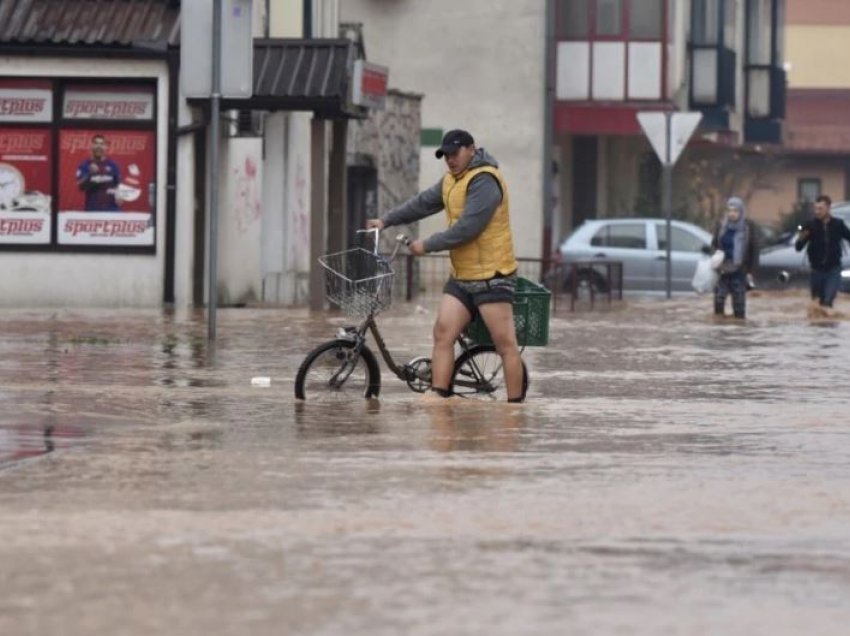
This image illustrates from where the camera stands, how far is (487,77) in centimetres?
4669

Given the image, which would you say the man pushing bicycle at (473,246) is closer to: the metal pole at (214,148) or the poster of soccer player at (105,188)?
the metal pole at (214,148)

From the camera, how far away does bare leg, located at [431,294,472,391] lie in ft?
50.4

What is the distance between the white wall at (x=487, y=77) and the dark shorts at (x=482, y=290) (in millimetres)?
31006

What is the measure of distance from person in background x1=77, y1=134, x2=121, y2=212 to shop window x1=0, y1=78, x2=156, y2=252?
1cm

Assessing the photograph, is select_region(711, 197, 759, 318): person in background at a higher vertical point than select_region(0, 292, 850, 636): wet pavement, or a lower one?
higher

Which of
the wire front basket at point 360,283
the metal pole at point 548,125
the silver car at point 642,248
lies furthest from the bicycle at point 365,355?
the metal pole at point 548,125

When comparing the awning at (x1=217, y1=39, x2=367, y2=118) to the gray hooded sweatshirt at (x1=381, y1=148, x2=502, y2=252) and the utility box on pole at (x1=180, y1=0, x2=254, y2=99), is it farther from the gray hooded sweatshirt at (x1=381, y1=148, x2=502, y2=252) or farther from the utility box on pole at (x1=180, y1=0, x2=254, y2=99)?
the gray hooded sweatshirt at (x1=381, y1=148, x2=502, y2=252)

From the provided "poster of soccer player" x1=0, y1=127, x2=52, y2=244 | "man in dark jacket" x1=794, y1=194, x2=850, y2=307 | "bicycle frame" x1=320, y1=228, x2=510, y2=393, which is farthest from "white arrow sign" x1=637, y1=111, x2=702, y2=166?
"bicycle frame" x1=320, y1=228, x2=510, y2=393

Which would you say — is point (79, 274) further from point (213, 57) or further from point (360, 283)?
point (360, 283)

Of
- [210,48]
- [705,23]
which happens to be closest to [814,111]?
[705,23]

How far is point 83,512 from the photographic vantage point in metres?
10.5

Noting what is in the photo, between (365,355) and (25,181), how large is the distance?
14133mm

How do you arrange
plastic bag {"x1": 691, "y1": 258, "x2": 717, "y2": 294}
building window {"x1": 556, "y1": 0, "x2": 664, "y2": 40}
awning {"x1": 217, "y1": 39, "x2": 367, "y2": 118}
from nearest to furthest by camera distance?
awning {"x1": 217, "y1": 39, "x2": 367, "y2": 118} → plastic bag {"x1": 691, "y1": 258, "x2": 717, "y2": 294} → building window {"x1": 556, "y1": 0, "x2": 664, "y2": 40}

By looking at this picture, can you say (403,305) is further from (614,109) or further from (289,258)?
(614,109)
